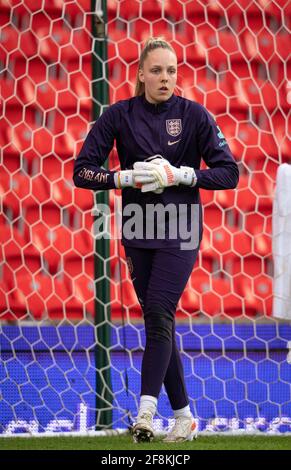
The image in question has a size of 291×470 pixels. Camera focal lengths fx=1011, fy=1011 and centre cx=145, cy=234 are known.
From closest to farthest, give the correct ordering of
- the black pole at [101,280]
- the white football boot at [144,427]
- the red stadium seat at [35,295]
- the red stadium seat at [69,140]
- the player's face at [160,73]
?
the white football boot at [144,427] < the player's face at [160,73] < the black pole at [101,280] < the red stadium seat at [35,295] < the red stadium seat at [69,140]

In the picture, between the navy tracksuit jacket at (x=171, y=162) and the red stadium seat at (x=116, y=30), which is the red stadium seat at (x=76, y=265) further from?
the navy tracksuit jacket at (x=171, y=162)

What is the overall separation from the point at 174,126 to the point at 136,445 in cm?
97

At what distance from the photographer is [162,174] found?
9.64ft

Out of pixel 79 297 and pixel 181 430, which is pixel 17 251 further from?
pixel 181 430

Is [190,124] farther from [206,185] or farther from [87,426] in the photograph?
[87,426]

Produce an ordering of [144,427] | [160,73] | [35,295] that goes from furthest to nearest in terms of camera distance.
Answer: [35,295] → [160,73] → [144,427]

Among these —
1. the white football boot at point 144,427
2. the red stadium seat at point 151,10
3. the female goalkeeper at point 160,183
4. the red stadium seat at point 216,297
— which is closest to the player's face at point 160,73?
the female goalkeeper at point 160,183

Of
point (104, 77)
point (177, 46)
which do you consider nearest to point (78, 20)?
point (177, 46)

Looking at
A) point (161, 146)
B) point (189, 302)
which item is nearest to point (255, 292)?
point (189, 302)

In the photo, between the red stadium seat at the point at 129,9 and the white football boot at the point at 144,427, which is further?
the red stadium seat at the point at 129,9

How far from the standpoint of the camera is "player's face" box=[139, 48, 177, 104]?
3064mm

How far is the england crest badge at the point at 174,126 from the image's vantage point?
3086 mm
